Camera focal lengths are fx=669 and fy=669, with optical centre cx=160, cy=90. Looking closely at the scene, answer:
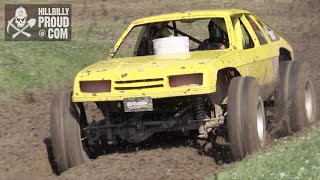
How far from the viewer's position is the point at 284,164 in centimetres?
599

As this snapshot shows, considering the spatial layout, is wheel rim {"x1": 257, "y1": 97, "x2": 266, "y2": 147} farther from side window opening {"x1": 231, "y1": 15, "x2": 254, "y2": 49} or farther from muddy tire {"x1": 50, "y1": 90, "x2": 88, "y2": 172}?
muddy tire {"x1": 50, "y1": 90, "x2": 88, "y2": 172}

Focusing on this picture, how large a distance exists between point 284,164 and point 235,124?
37.1 inches

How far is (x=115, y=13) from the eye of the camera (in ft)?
64.8

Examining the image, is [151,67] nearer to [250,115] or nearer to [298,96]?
[250,115]

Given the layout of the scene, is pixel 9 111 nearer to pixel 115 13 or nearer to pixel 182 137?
pixel 182 137

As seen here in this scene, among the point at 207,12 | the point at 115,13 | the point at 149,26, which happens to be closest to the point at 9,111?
the point at 149,26

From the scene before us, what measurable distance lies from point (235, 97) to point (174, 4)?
14499 millimetres

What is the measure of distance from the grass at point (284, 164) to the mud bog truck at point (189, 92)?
1.54 ft

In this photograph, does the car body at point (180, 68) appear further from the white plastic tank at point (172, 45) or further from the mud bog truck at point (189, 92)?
the white plastic tank at point (172, 45)

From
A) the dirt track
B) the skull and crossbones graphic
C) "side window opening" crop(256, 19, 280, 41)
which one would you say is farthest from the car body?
the skull and crossbones graphic

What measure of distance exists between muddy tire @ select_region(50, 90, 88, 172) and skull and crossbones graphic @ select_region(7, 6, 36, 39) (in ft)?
27.1

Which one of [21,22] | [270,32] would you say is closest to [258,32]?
[270,32]

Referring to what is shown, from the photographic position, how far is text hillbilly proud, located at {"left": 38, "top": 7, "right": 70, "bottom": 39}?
15945mm
